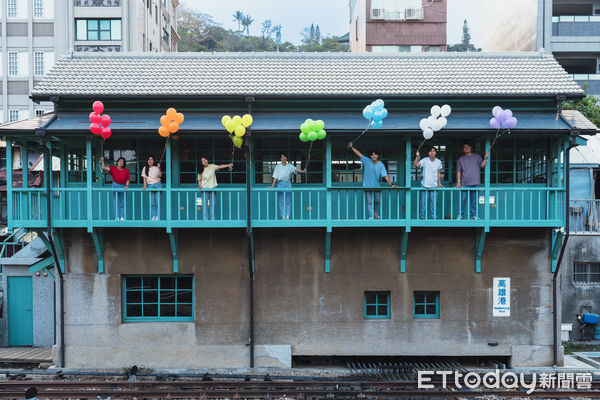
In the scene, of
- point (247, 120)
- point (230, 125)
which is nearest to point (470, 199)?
point (247, 120)

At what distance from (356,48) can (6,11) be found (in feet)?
72.7

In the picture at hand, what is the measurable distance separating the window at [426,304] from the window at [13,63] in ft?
88.4

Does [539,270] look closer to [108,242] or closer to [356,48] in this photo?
[108,242]

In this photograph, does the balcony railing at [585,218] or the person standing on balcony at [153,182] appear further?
the balcony railing at [585,218]

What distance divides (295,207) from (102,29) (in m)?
22.5

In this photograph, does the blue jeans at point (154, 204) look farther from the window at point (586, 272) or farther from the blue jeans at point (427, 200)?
the window at point (586, 272)

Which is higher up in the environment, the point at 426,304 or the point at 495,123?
the point at 495,123

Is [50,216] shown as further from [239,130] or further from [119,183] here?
[239,130]

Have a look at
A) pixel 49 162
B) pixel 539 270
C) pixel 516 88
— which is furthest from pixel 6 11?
pixel 539 270

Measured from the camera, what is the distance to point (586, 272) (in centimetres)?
1684

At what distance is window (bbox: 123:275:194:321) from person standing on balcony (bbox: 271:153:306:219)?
10.6ft

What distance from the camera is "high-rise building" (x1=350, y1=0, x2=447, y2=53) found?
31.0 meters

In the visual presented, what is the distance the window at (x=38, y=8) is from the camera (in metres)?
29.1

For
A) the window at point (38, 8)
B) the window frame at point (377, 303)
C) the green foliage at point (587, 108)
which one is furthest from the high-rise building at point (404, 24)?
the window frame at point (377, 303)
